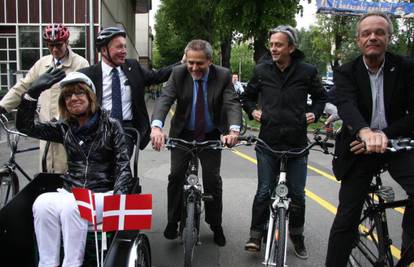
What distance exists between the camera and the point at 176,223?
4449 mm

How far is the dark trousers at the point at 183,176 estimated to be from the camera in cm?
429

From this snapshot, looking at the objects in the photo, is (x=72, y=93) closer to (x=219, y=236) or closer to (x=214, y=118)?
(x=214, y=118)

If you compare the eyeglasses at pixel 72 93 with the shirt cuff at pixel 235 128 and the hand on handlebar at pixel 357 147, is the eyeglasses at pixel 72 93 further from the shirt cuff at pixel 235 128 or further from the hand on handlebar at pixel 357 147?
the hand on handlebar at pixel 357 147

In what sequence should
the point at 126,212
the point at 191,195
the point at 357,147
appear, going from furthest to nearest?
the point at 191,195 → the point at 357,147 → the point at 126,212

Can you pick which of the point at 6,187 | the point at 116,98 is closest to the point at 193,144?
the point at 116,98

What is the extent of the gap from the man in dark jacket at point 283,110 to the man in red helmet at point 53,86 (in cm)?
172

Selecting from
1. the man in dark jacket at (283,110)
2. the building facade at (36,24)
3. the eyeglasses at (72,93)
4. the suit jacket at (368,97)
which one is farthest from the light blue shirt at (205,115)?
the building facade at (36,24)

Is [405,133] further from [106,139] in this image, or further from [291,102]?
[106,139]

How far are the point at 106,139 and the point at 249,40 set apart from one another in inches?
523

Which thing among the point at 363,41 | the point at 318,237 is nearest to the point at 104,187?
the point at 363,41

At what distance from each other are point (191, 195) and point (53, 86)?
1.80 metres

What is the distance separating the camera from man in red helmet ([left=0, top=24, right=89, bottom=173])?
437cm

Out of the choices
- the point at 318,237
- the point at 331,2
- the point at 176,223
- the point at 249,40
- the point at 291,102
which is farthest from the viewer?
the point at 331,2

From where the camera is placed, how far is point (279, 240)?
338cm
